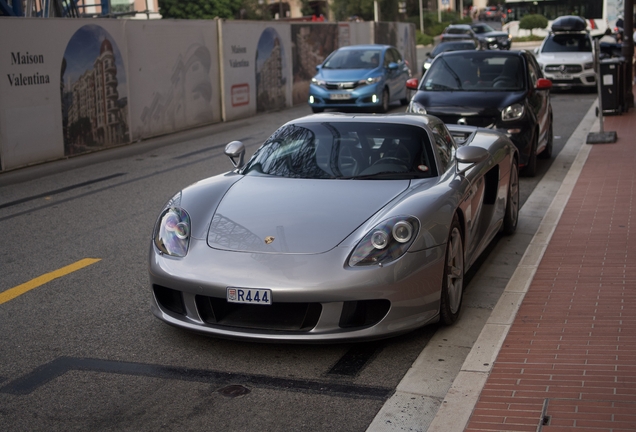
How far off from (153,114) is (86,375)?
13.0 meters

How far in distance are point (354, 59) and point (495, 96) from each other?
10509 mm

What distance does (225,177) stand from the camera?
637 centimetres

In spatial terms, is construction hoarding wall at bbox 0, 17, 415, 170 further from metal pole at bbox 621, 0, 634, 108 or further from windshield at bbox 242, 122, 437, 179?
metal pole at bbox 621, 0, 634, 108

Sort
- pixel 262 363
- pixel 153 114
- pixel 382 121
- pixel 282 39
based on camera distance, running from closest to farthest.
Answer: pixel 262 363 < pixel 382 121 < pixel 153 114 < pixel 282 39

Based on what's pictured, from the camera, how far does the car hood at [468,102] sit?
1150cm

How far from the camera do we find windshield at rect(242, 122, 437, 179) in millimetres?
6223

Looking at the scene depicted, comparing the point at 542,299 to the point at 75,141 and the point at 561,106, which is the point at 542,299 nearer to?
the point at 75,141

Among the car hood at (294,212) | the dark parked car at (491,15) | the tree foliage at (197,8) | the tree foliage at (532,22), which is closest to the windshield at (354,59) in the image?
the car hood at (294,212)

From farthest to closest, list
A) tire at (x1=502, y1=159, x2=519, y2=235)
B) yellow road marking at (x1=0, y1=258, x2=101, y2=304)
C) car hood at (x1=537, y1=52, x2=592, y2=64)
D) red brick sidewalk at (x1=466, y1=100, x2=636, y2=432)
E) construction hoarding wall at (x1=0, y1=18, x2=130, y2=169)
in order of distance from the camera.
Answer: car hood at (x1=537, y1=52, x2=592, y2=64)
construction hoarding wall at (x1=0, y1=18, x2=130, y2=169)
tire at (x1=502, y1=159, x2=519, y2=235)
yellow road marking at (x1=0, y1=258, x2=101, y2=304)
red brick sidewalk at (x1=466, y1=100, x2=636, y2=432)

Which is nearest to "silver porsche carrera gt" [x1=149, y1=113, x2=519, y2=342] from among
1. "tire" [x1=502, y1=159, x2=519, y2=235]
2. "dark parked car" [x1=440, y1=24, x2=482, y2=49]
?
"tire" [x1=502, y1=159, x2=519, y2=235]

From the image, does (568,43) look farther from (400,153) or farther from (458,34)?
(400,153)

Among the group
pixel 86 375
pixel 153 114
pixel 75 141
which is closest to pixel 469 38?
pixel 153 114

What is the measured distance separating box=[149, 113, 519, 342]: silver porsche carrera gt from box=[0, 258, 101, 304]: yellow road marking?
63.8 inches

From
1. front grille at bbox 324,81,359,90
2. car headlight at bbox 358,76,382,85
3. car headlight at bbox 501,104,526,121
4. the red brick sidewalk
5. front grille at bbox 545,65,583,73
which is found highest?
front grille at bbox 545,65,583,73
